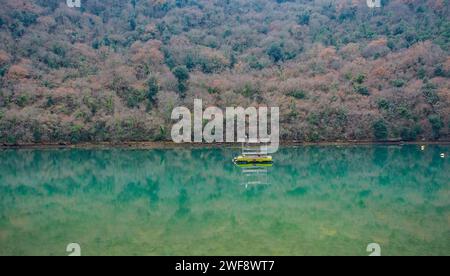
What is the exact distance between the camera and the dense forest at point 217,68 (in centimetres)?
2872

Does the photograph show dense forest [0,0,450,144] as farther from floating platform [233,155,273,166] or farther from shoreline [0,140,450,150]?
floating platform [233,155,273,166]

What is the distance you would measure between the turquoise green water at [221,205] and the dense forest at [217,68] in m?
5.58

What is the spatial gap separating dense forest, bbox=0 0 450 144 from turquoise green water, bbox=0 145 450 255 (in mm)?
5580

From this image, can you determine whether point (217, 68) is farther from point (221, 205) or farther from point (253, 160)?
point (221, 205)

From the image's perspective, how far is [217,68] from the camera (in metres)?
35.7

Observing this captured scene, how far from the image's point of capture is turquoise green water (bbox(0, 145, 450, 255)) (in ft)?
29.9

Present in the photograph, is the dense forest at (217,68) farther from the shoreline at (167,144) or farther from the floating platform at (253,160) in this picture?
the floating platform at (253,160)

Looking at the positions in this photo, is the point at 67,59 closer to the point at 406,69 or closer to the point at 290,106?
the point at 290,106

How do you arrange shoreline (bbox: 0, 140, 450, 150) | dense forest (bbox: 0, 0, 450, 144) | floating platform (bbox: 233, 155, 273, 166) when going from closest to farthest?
floating platform (bbox: 233, 155, 273, 166) < shoreline (bbox: 0, 140, 450, 150) < dense forest (bbox: 0, 0, 450, 144)

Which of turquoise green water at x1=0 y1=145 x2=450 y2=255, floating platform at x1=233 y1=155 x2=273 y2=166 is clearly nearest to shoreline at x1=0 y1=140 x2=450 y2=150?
turquoise green water at x1=0 y1=145 x2=450 y2=255

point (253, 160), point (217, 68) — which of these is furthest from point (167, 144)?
point (217, 68)

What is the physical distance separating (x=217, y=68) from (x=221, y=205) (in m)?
24.0

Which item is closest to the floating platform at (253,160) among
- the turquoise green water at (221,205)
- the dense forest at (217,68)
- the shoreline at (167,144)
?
the turquoise green water at (221,205)
